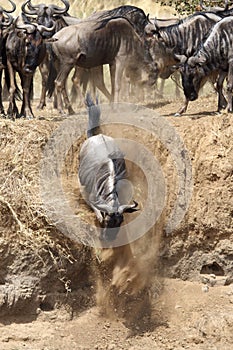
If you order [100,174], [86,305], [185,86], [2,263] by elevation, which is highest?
[185,86]

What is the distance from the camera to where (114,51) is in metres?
12.7

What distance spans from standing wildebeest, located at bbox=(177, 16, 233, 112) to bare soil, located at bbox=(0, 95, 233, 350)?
726 mm

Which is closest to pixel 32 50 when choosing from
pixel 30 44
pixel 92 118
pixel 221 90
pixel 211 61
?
pixel 30 44

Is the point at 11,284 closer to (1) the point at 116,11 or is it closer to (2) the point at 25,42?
(2) the point at 25,42

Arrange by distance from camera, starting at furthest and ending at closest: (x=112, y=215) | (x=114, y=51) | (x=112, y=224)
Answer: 1. (x=114, y=51)
2. (x=112, y=224)
3. (x=112, y=215)

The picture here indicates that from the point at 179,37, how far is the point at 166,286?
534cm

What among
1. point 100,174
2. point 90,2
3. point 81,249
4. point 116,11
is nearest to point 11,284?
point 81,249

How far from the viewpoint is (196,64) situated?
11.3 m

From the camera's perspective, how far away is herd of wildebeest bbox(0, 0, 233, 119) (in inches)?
449

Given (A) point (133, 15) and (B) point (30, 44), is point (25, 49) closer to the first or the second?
(B) point (30, 44)

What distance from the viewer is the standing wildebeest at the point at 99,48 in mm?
12227

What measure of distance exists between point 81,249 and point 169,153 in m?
1.98

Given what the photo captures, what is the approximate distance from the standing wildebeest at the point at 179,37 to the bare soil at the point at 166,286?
288 cm

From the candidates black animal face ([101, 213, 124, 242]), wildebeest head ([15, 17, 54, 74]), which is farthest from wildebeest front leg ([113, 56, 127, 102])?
black animal face ([101, 213, 124, 242])
